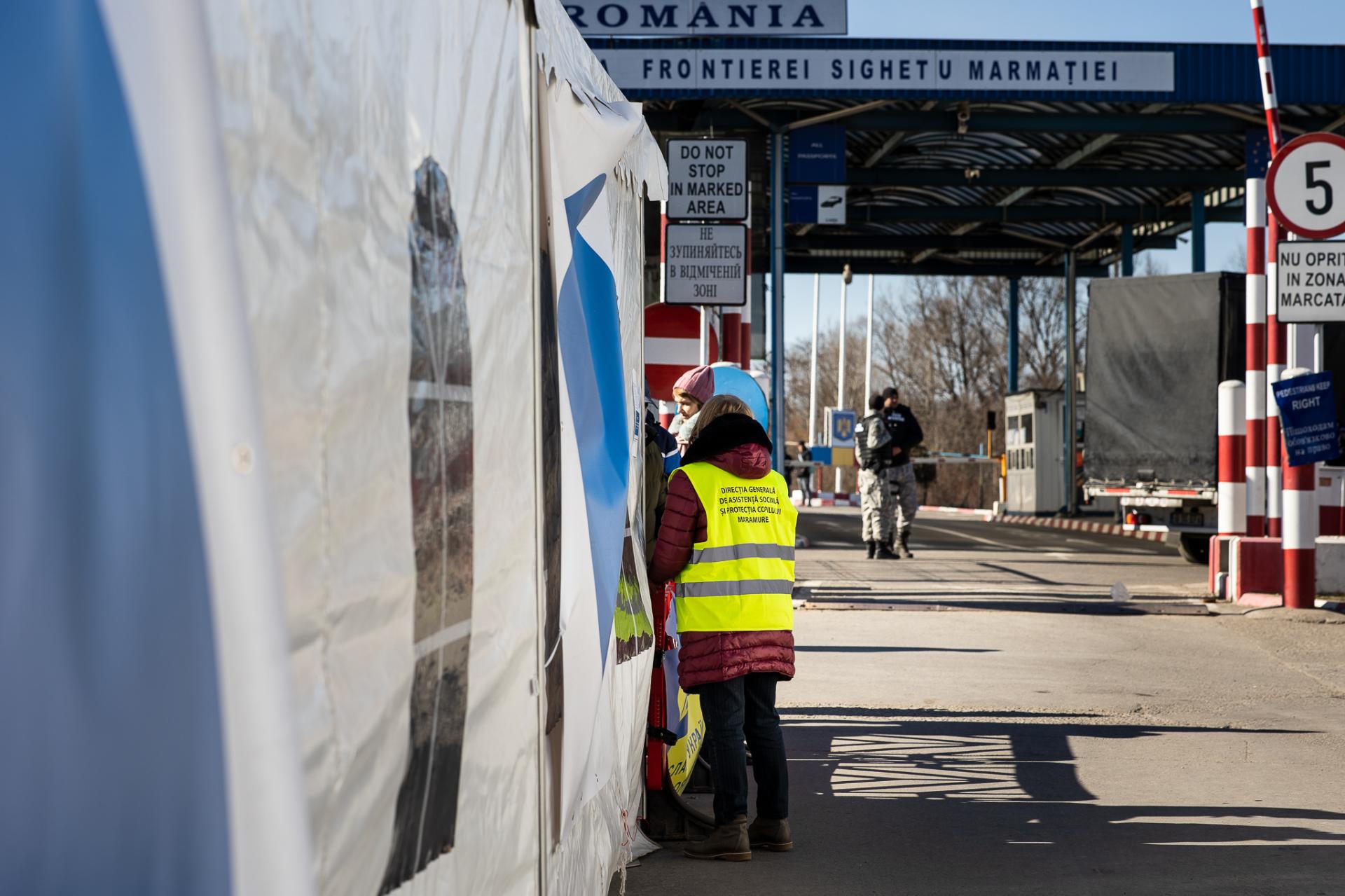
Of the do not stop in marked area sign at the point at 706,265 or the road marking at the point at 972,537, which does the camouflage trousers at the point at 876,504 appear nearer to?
the road marking at the point at 972,537

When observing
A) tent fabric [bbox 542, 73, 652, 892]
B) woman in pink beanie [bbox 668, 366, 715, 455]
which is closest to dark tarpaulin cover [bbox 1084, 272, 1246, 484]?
woman in pink beanie [bbox 668, 366, 715, 455]

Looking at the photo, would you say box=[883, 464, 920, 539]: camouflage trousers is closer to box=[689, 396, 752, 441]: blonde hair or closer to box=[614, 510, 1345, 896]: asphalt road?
box=[614, 510, 1345, 896]: asphalt road

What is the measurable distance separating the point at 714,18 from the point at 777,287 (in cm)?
590

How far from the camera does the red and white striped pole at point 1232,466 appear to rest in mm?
14453

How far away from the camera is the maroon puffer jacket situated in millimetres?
5367

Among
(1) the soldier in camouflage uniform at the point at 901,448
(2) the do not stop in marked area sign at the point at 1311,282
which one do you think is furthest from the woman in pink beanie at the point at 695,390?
Result: (1) the soldier in camouflage uniform at the point at 901,448

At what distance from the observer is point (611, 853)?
4617 millimetres

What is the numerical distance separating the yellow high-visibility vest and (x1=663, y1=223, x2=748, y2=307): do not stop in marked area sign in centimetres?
497

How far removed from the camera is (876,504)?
61.1ft

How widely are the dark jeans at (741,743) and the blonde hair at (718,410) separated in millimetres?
872

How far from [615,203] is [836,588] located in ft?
35.7

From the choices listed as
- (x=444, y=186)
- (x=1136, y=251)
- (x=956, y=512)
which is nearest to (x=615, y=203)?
(x=444, y=186)

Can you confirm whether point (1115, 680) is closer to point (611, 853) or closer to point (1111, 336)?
point (611, 853)

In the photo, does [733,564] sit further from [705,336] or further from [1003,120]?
[1003,120]
